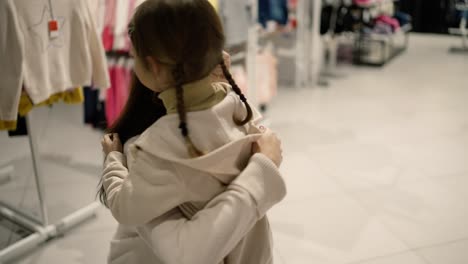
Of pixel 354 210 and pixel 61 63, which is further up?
pixel 61 63

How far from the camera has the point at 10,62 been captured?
184cm

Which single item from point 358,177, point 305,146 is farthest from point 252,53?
point 358,177

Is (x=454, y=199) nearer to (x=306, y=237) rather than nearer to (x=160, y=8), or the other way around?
(x=306, y=237)

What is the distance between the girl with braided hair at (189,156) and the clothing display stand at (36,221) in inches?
55.6

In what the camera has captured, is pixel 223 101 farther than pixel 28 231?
No

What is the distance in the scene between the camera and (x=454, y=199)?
265cm

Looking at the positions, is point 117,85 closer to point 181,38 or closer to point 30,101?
point 30,101

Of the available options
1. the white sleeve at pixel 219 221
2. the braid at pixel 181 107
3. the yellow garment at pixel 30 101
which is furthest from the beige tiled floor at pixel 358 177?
the braid at pixel 181 107

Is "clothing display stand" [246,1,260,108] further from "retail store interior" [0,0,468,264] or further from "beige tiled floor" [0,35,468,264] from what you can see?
"beige tiled floor" [0,35,468,264]

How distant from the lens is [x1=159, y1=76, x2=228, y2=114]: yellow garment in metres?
0.92

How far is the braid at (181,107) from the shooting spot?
0.88 metres

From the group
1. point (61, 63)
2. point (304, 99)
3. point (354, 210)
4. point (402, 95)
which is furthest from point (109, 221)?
point (402, 95)

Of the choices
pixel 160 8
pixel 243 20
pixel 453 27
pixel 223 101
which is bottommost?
pixel 453 27

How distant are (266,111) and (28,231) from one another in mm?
2361
